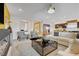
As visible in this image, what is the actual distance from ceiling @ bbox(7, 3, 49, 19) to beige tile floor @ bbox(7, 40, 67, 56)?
0.54m

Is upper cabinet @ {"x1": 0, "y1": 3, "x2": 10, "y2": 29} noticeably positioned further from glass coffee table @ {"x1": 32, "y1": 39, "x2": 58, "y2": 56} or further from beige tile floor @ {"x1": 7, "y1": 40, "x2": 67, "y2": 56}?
glass coffee table @ {"x1": 32, "y1": 39, "x2": 58, "y2": 56}

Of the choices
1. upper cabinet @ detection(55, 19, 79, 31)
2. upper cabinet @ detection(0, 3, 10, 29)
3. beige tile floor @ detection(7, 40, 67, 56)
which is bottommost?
beige tile floor @ detection(7, 40, 67, 56)

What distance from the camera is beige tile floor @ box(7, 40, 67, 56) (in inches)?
87.1

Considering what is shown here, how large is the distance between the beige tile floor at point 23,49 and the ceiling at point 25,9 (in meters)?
0.54

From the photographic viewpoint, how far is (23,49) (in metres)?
2.26

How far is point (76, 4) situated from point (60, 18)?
1.38ft

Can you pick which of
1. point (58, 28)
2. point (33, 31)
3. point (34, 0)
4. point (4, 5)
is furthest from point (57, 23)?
point (4, 5)

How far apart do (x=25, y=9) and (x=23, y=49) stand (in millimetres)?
824

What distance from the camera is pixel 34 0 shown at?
2.25m

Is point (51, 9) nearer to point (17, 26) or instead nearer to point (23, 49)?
point (17, 26)

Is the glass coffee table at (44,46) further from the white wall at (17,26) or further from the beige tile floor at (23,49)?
the white wall at (17,26)

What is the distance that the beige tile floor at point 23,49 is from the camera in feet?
7.26

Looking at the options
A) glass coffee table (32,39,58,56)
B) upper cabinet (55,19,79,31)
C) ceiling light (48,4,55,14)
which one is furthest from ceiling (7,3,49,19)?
glass coffee table (32,39,58,56)

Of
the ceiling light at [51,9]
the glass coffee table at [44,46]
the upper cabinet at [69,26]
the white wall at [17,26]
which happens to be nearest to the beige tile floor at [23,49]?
the glass coffee table at [44,46]
